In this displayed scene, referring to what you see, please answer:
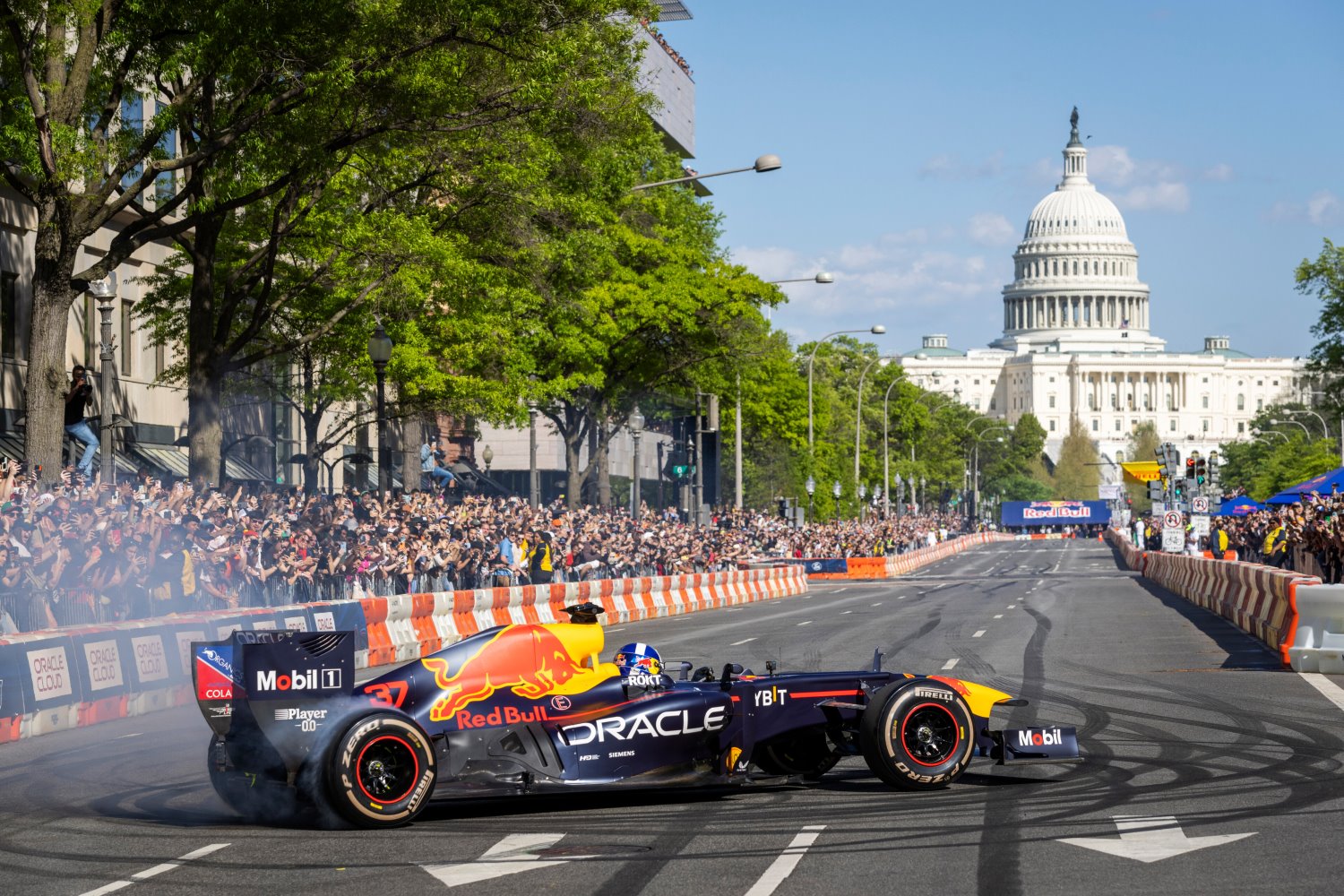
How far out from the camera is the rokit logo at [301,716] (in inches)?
376

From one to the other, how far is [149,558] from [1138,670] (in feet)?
34.5

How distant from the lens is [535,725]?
10.2 metres

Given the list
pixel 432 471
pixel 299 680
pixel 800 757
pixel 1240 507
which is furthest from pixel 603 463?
pixel 299 680

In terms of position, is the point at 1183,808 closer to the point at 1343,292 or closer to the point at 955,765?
the point at 955,765

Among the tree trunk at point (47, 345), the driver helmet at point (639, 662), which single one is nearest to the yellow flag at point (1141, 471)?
the tree trunk at point (47, 345)

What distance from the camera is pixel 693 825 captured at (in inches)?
382

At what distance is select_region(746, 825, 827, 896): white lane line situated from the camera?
788cm

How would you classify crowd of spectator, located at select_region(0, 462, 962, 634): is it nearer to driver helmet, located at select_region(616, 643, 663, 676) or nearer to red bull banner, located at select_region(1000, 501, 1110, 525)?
driver helmet, located at select_region(616, 643, 663, 676)

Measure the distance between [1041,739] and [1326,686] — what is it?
7043 millimetres

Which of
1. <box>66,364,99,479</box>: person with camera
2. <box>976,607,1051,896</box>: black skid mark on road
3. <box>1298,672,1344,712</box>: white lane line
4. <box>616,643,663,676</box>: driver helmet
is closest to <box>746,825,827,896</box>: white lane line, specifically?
<box>976,607,1051,896</box>: black skid mark on road

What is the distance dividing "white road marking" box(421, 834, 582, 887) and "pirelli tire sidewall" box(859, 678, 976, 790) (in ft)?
6.84

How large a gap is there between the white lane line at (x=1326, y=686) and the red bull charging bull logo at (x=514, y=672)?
23.9ft

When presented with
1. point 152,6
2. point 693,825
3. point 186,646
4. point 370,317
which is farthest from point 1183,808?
point 370,317

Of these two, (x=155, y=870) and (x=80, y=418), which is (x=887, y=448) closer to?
(x=80, y=418)
